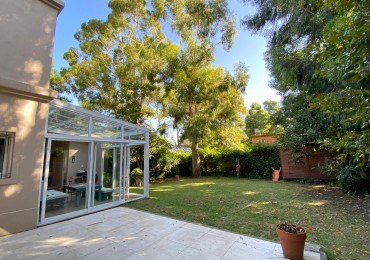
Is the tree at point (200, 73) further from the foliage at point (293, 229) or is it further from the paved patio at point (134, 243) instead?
the foliage at point (293, 229)

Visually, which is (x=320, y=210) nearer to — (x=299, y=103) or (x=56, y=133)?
(x=299, y=103)

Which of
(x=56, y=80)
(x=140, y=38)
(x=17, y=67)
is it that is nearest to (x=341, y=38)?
(x=17, y=67)

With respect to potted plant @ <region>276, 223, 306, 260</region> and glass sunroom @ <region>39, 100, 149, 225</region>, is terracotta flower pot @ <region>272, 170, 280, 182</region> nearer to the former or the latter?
glass sunroom @ <region>39, 100, 149, 225</region>

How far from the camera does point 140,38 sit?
48.8ft

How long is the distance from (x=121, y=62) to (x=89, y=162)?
9.31 metres

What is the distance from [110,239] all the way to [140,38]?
13.7 m

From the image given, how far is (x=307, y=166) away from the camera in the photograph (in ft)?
42.2

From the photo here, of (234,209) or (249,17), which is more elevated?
(249,17)

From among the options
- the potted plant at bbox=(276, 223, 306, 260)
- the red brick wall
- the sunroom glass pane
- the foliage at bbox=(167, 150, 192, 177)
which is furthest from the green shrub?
the foliage at bbox=(167, 150, 192, 177)

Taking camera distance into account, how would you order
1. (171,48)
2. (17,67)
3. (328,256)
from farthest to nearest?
(171,48)
(17,67)
(328,256)

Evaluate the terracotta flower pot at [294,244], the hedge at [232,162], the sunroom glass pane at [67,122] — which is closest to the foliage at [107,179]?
the sunroom glass pane at [67,122]

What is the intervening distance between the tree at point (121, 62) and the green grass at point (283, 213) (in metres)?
6.99

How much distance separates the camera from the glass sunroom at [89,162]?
579 centimetres

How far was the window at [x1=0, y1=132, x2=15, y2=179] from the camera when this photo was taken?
4.81 metres
